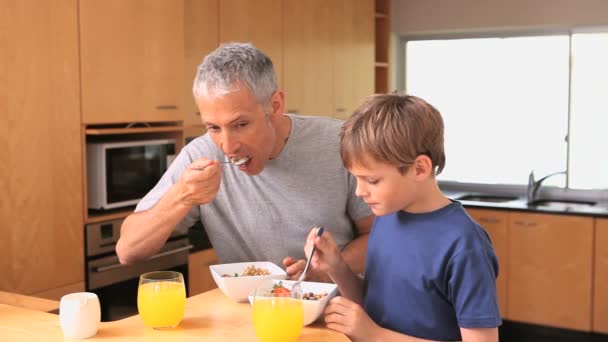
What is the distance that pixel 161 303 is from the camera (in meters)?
1.68

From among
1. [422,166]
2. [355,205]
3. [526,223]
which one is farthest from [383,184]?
[526,223]

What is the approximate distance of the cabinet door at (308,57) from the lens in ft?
15.5

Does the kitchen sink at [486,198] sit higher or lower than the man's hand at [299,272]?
lower

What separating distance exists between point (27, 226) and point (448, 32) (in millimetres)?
3762

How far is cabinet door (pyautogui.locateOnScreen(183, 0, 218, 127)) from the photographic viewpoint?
12.7 feet

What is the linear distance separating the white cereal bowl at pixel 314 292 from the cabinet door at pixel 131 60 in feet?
5.66

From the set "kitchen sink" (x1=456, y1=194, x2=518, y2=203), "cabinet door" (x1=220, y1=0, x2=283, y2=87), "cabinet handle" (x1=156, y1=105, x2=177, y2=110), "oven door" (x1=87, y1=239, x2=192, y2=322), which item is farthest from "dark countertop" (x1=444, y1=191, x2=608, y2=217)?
"oven door" (x1=87, y1=239, x2=192, y2=322)

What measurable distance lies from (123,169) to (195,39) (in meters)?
0.85

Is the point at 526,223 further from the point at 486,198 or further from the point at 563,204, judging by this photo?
the point at 486,198

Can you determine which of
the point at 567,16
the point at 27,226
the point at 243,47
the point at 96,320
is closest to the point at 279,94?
the point at 243,47

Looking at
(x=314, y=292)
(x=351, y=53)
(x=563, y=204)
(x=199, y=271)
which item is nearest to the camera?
(x=314, y=292)

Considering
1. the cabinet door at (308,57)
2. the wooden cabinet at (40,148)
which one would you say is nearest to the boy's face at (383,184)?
the wooden cabinet at (40,148)

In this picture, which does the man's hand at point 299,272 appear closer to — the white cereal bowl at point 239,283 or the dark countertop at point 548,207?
the white cereal bowl at point 239,283

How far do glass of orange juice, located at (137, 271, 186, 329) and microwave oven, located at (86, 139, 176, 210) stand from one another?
1.69 metres
